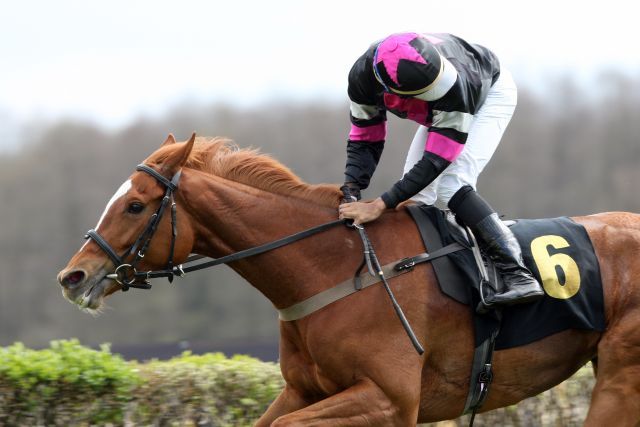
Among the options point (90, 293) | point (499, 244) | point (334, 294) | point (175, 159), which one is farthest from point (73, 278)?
point (499, 244)

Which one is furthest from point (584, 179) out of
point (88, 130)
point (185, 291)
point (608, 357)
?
point (608, 357)

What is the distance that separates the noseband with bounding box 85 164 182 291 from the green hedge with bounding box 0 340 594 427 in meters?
1.18

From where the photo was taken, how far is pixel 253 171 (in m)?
4.38

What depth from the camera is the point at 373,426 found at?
3971mm

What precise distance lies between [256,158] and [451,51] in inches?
40.2

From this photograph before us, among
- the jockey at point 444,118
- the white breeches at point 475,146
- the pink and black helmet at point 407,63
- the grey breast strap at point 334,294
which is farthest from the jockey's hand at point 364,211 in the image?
the pink and black helmet at point 407,63

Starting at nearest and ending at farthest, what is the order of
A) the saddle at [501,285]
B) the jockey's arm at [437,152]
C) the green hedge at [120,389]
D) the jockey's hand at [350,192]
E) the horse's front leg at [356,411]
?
A: 1. the horse's front leg at [356,411]
2. the jockey's arm at [437,152]
3. the saddle at [501,285]
4. the jockey's hand at [350,192]
5. the green hedge at [120,389]

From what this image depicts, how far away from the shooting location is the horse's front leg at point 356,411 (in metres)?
3.91

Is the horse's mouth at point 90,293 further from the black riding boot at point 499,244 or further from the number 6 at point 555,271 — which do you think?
the number 6 at point 555,271

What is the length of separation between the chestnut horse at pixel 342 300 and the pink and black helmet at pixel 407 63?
63 cm

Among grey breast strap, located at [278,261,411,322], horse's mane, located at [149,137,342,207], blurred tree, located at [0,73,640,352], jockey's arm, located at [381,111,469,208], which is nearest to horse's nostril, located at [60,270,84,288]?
horse's mane, located at [149,137,342,207]

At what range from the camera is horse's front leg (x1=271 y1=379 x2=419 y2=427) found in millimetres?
3912

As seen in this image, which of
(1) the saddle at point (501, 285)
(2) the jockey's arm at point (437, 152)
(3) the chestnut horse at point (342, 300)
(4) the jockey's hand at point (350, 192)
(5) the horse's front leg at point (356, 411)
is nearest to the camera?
(5) the horse's front leg at point (356, 411)

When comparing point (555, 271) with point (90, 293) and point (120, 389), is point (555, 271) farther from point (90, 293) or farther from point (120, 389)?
point (120, 389)
